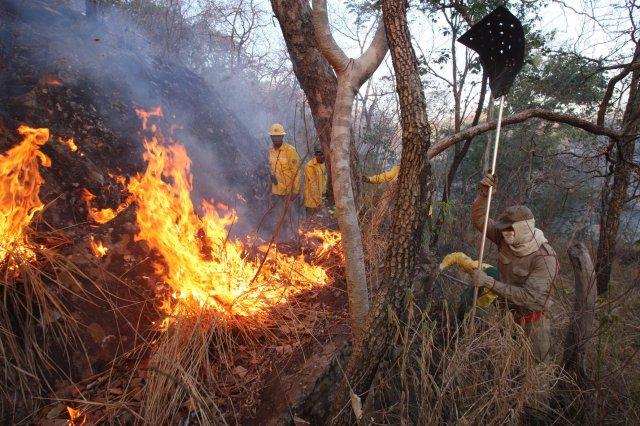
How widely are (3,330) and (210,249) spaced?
Result: 199 centimetres

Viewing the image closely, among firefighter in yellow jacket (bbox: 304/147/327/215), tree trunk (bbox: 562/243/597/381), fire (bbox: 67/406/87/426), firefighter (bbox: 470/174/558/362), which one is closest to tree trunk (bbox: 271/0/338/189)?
firefighter in yellow jacket (bbox: 304/147/327/215)

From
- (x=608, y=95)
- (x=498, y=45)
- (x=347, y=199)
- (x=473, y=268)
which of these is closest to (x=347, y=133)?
(x=347, y=199)

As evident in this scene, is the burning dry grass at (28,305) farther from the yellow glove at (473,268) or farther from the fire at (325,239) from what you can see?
the yellow glove at (473,268)

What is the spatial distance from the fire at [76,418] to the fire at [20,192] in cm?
135

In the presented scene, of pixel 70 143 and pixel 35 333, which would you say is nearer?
pixel 35 333

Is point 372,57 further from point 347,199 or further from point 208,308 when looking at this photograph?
point 208,308

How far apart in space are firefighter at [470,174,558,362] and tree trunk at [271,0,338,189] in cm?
228

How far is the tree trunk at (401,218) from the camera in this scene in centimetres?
203

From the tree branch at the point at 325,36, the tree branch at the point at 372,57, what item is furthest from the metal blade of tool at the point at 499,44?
the tree branch at the point at 325,36

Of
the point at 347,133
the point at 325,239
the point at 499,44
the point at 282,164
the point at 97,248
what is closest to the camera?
the point at 347,133

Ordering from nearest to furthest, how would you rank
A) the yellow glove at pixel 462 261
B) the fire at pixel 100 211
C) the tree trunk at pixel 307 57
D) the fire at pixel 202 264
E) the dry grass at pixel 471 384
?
the dry grass at pixel 471 384, the fire at pixel 202 264, the yellow glove at pixel 462 261, the fire at pixel 100 211, the tree trunk at pixel 307 57

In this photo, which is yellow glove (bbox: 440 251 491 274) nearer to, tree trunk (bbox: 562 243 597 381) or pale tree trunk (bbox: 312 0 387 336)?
tree trunk (bbox: 562 243 597 381)

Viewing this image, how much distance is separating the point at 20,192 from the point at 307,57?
361 centimetres

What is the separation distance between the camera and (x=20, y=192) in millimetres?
3498
